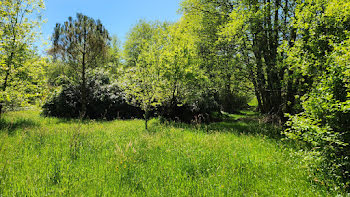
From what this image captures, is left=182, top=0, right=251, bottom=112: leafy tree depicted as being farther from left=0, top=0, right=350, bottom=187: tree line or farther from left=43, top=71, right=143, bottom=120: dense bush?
left=43, top=71, right=143, bottom=120: dense bush

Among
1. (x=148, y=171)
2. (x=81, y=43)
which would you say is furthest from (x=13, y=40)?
(x=148, y=171)

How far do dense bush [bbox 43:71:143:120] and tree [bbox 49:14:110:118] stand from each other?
2.20ft

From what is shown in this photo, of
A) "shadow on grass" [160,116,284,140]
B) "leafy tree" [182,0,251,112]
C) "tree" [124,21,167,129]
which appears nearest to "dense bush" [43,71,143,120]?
"tree" [124,21,167,129]

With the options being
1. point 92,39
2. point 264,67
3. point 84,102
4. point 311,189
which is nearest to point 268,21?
point 264,67

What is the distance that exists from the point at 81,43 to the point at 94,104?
4.93 meters

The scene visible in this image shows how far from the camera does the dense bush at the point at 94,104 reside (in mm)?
12805

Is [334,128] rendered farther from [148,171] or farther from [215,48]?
[215,48]

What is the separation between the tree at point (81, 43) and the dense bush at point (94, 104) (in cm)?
67

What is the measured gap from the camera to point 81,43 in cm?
1290

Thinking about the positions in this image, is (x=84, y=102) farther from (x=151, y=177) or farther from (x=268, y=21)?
(x=268, y=21)

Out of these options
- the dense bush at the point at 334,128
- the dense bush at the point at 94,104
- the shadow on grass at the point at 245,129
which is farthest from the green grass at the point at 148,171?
the dense bush at the point at 94,104

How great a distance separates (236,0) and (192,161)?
39.5 ft

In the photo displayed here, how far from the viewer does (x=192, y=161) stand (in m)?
4.40

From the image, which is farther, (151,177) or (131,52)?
(131,52)
